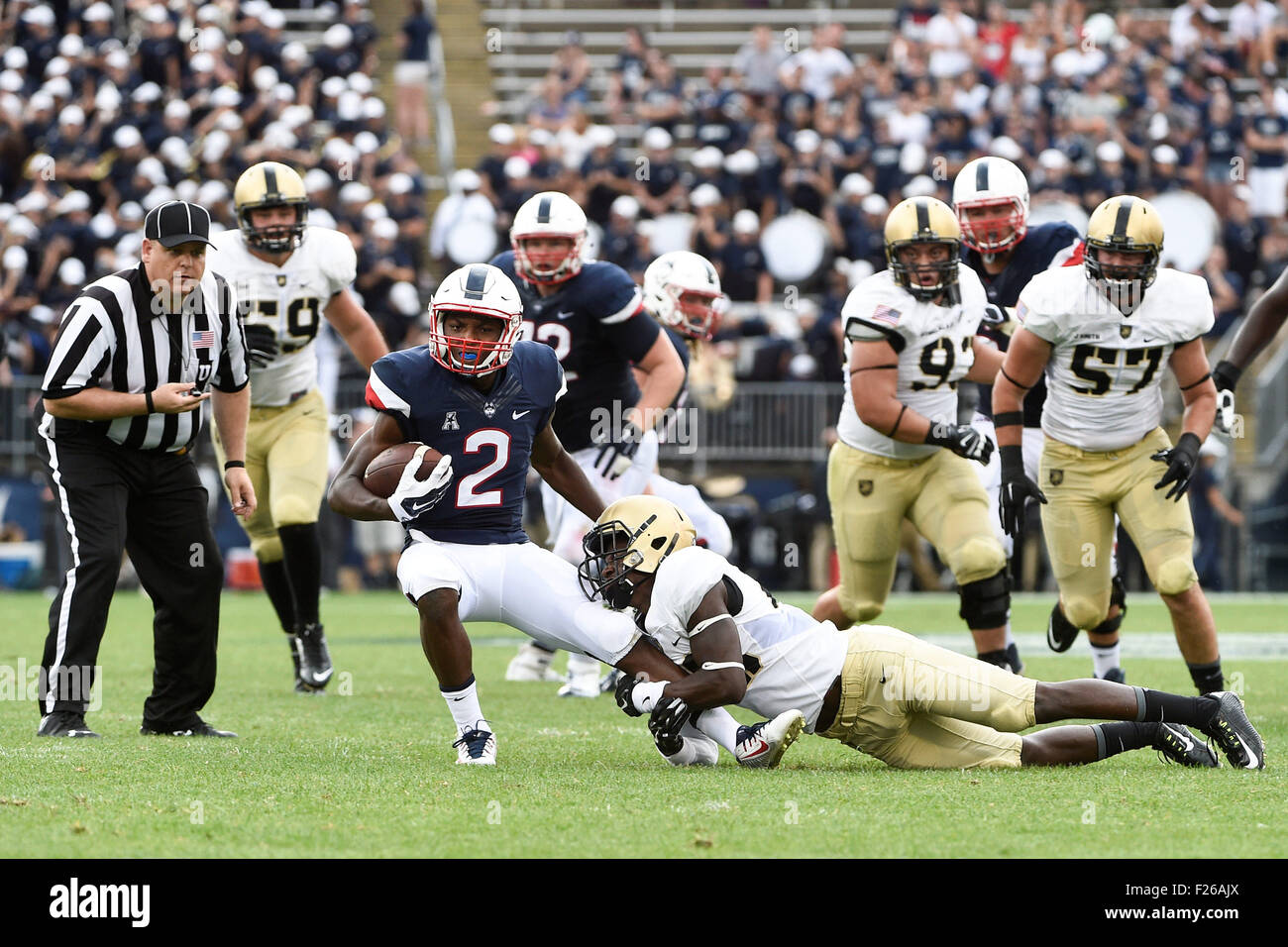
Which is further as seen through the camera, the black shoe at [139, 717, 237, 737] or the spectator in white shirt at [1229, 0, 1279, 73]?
the spectator in white shirt at [1229, 0, 1279, 73]

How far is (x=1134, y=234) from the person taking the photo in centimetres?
628

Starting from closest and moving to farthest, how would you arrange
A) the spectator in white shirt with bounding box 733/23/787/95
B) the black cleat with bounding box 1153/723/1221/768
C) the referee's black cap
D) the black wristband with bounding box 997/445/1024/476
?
1. the black cleat with bounding box 1153/723/1221/768
2. the referee's black cap
3. the black wristband with bounding box 997/445/1024/476
4. the spectator in white shirt with bounding box 733/23/787/95

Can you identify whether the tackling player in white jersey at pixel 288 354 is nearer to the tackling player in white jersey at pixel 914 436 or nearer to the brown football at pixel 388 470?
the tackling player in white jersey at pixel 914 436

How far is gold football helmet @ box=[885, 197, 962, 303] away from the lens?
6816 mm

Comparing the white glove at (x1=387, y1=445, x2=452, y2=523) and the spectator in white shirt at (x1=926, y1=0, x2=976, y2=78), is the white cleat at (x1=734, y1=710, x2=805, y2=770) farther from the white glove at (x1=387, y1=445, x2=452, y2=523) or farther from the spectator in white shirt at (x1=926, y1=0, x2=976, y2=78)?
the spectator in white shirt at (x1=926, y1=0, x2=976, y2=78)

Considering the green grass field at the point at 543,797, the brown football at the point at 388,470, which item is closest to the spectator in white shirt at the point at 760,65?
the green grass field at the point at 543,797

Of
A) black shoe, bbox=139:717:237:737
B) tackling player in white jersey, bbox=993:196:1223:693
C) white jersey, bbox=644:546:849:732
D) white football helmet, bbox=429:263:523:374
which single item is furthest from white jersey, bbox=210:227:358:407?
white jersey, bbox=644:546:849:732

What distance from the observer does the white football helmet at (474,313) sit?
5.46 metres

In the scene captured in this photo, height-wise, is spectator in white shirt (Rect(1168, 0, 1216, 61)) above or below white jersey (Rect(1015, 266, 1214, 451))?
above

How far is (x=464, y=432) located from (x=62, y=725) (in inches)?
66.4

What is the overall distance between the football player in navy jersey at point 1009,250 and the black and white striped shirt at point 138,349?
10.3ft

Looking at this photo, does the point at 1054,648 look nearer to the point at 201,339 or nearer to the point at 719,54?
the point at 201,339

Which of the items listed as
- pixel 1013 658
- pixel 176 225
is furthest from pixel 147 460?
pixel 1013 658
